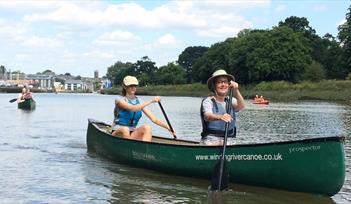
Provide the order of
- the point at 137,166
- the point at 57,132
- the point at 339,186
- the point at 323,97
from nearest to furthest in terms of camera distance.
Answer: the point at 339,186 → the point at 137,166 → the point at 57,132 → the point at 323,97

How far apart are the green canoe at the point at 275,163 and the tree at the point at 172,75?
11907cm

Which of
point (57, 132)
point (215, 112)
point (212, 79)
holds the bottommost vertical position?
point (57, 132)

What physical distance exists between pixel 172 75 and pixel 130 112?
393ft

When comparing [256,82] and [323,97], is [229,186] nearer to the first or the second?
[323,97]

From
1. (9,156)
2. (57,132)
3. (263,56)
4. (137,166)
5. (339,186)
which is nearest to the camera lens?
(339,186)

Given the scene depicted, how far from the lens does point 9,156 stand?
44.2 feet

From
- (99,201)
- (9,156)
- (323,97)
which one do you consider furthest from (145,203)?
(323,97)

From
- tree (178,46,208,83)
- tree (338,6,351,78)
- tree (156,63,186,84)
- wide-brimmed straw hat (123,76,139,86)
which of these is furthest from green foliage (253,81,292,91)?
tree (178,46,208,83)

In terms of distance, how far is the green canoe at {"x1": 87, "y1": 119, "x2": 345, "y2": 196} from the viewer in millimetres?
8195

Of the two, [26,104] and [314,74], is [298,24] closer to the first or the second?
[314,74]

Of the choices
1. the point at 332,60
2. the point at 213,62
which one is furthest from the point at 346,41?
the point at 213,62

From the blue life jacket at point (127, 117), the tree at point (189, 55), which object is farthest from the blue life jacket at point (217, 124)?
the tree at point (189, 55)

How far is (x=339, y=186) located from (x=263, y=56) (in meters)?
77.5

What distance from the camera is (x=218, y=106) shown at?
31.2 feet
